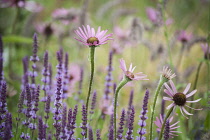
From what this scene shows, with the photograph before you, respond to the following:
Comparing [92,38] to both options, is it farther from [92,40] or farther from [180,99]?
[180,99]

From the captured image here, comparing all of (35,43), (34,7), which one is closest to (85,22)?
(34,7)

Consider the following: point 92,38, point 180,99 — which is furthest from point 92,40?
point 180,99

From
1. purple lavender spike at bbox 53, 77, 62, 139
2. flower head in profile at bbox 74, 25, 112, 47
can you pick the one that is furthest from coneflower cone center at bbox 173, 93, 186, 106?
purple lavender spike at bbox 53, 77, 62, 139

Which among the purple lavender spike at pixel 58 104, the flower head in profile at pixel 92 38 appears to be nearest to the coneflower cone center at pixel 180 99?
the flower head in profile at pixel 92 38

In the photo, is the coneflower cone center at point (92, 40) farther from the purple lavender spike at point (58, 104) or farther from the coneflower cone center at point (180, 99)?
the coneflower cone center at point (180, 99)

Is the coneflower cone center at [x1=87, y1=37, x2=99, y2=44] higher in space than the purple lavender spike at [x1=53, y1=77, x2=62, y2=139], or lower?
higher

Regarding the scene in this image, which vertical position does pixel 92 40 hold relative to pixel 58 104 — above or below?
above

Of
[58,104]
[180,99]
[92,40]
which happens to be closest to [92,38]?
[92,40]

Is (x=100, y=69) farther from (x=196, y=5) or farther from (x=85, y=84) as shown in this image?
(x=196, y=5)

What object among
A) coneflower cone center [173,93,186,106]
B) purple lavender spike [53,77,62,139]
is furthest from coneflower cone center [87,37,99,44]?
coneflower cone center [173,93,186,106]

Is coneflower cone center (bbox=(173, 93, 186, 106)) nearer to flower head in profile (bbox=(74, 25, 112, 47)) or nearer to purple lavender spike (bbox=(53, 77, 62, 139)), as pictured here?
flower head in profile (bbox=(74, 25, 112, 47))

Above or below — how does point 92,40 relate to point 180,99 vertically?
above

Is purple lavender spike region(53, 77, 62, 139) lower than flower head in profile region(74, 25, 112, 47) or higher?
lower

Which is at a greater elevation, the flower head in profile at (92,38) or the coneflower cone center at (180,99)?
the flower head in profile at (92,38)
